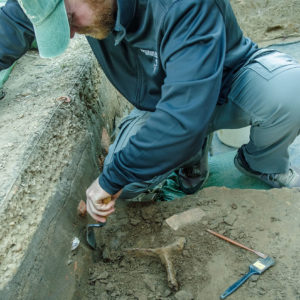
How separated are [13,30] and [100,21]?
2.05 feet

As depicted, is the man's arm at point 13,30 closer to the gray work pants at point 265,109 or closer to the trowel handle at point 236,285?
the gray work pants at point 265,109

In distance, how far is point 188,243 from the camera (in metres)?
1.61

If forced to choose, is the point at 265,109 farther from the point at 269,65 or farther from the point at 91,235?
the point at 91,235

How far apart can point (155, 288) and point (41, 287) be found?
50 cm

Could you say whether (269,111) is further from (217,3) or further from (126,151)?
(126,151)

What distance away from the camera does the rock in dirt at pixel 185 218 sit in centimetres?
170

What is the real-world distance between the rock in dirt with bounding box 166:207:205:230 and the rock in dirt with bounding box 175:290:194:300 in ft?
1.12

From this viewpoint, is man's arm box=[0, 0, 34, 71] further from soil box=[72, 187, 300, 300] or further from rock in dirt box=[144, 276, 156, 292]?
rock in dirt box=[144, 276, 156, 292]

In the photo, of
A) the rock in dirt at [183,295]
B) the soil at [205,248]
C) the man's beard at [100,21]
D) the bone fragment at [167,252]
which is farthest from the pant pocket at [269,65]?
the rock in dirt at [183,295]

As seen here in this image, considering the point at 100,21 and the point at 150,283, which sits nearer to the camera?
the point at 100,21

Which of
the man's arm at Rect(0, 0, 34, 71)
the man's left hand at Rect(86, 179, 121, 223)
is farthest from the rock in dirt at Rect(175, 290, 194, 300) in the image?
the man's arm at Rect(0, 0, 34, 71)

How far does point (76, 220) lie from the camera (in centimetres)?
160

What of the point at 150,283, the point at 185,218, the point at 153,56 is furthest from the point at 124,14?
the point at 150,283

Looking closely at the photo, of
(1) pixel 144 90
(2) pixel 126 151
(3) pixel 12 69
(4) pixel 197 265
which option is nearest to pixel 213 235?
(4) pixel 197 265
